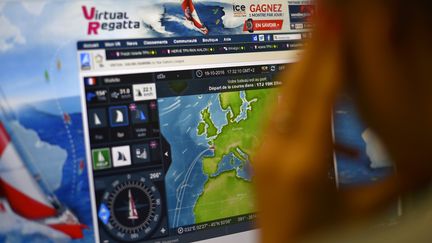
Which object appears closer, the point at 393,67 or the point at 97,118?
the point at 393,67

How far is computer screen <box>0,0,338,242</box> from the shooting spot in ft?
3.01

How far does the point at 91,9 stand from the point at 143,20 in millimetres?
108

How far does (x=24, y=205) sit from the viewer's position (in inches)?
35.8

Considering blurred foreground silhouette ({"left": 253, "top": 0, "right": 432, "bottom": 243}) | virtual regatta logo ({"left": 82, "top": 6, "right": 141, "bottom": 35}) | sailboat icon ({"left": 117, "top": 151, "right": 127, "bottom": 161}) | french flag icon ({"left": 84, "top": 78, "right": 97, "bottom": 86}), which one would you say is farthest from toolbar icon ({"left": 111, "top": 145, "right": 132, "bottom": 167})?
blurred foreground silhouette ({"left": 253, "top": 0, "right": 432, "bottom": 243})

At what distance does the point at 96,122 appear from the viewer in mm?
976

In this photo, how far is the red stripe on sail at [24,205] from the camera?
2.95ft

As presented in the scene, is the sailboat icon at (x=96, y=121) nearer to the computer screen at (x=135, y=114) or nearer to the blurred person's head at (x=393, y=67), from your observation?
the computer screen at (x=135, y=114)

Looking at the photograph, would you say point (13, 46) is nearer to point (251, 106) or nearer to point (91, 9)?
point (91, 9)

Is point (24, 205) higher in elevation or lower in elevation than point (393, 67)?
lower

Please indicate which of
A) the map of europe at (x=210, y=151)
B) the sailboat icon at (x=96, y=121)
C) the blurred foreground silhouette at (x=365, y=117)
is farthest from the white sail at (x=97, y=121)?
the blurred foreground silhouette at (x=365, y=117)

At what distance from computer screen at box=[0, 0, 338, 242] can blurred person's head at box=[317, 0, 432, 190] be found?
283mm

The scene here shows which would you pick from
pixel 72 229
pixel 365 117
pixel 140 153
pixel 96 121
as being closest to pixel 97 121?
pixel 96 121

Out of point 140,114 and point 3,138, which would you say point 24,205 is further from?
point 140,114

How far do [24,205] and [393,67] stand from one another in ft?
2.26
